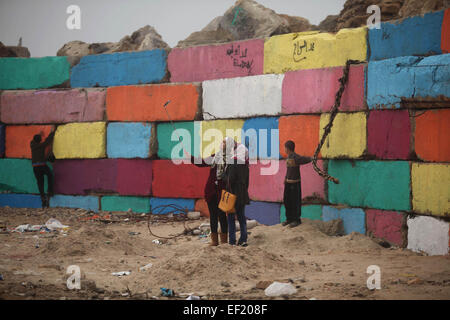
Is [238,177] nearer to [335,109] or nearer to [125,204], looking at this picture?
[335,109]

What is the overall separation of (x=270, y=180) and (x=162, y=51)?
346 centimetres

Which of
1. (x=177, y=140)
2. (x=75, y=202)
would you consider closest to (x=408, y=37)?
(x=177, y=140)

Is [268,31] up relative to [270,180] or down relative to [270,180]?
up

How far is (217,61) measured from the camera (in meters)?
9.89

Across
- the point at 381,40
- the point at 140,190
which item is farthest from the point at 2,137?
the point at 381,40

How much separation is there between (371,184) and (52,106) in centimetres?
715

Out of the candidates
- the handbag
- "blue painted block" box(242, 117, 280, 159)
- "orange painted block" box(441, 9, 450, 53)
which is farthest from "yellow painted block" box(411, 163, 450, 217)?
"blue painted block" box(242, 117, 280, 159)

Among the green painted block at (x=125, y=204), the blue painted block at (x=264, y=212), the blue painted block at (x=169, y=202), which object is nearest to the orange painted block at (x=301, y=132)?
the blue painted block at (x=264, y=212)

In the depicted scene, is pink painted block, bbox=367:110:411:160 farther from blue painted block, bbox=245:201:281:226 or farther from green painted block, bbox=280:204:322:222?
blue painted block, bbox=245:201:281:226

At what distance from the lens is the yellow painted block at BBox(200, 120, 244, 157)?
9.42m

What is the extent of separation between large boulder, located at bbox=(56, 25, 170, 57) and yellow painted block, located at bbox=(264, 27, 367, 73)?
14.5 feet

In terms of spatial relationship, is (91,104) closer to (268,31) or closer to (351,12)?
(268,31)

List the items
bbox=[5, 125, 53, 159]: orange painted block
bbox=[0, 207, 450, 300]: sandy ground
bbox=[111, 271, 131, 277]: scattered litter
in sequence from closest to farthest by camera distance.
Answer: bbox=[0, 207, 450, 300]: sandy ground, bbox=[111, 271, 131, 277]: scattered litter, bbox=[5, 125, 53, 159]: orange painted block

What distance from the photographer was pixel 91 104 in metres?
11.2
